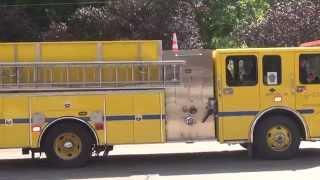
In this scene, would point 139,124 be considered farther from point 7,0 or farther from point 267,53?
point 7,0

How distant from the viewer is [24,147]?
13.3m

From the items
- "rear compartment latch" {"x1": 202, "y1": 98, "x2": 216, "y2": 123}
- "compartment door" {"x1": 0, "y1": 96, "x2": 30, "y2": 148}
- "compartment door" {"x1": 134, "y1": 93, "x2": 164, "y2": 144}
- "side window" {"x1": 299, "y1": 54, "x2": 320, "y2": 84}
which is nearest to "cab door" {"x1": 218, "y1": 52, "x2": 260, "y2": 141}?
"rear compartment latch" {"x1": 202, "y1": 98, "x2": 216, "y2": 123}

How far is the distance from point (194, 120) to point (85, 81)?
2.29 meters

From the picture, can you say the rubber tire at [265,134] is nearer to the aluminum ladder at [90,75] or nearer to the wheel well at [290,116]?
the wheel well at [290,116]

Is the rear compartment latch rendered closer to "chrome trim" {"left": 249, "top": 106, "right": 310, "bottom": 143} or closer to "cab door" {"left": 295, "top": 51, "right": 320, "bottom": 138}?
"chrome trim" {"left": 249, "top": 106, "right": 310, "bottom": 143}

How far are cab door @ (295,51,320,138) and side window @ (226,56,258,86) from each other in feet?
2.87

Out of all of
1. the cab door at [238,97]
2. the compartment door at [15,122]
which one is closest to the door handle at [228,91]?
the cab door at [238,97]

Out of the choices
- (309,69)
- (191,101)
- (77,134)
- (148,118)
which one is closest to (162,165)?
(148,118)

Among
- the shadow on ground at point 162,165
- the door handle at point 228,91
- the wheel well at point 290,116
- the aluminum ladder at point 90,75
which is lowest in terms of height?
the shadow on ground at point 162,165

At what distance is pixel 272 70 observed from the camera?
45.1ft

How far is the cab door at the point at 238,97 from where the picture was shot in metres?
13.6

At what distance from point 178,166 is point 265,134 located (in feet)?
6.09

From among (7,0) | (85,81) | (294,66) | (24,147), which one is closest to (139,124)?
(85,81)

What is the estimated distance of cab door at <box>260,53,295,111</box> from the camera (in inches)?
539
